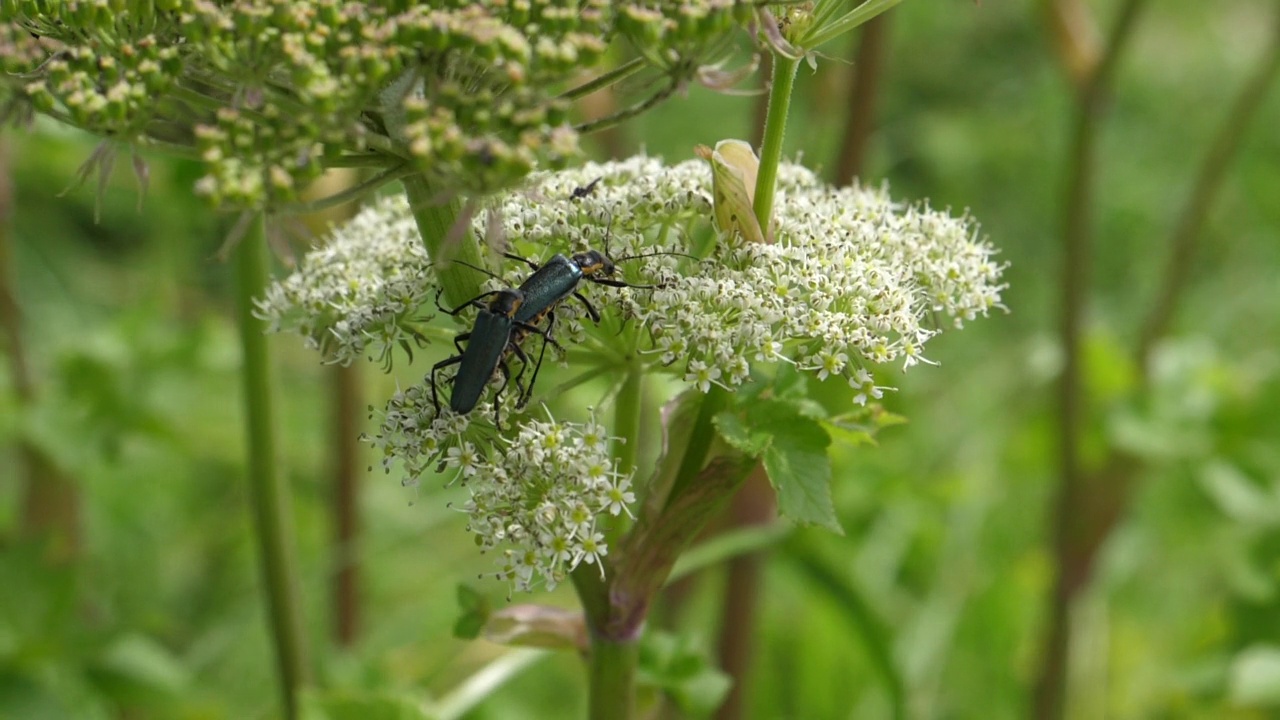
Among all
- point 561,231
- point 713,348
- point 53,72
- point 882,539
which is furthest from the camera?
point 882,539

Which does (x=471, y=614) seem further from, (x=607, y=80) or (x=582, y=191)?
(x=607, y=80)

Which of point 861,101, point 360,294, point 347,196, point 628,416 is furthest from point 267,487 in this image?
point 861,101

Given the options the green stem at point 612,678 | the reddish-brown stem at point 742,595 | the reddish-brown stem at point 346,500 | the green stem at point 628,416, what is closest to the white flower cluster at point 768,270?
the green stem at point 628,416

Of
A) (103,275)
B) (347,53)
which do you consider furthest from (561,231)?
(103,275)

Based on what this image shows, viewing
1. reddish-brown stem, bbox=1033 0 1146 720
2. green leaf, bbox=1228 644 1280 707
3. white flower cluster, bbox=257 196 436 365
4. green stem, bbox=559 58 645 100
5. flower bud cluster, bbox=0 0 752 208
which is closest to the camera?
flower bud cluster, bbox=0 0 752 208

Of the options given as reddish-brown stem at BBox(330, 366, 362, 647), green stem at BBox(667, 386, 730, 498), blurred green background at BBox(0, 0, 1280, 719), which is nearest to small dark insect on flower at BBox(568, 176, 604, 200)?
green stem at BBox(667, 386, 730, 498)

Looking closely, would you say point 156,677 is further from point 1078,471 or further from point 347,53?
point 1078,471

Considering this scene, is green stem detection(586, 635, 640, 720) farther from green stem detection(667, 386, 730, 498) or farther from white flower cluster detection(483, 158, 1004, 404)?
white flower cluster detection(483, 158, 1004, 404)
